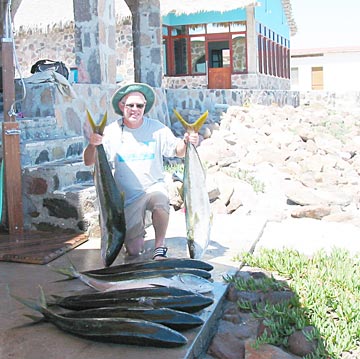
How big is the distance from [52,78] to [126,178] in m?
3.26

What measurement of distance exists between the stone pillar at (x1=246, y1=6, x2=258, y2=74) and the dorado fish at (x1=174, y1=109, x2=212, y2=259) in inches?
595

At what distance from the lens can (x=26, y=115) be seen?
7.14 m

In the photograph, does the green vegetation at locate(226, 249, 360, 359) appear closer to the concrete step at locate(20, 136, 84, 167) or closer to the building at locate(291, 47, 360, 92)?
the concrete step at locate(20, 136, 84, 167)

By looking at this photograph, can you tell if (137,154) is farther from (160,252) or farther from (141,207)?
(160,252)

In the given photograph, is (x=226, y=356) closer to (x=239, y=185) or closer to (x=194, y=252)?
(x=194, y=252)

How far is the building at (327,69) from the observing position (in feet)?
110

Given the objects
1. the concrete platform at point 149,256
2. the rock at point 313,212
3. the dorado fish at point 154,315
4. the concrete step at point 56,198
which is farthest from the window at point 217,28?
the dorado fish at point 154,315

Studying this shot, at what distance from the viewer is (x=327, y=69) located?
3397cm

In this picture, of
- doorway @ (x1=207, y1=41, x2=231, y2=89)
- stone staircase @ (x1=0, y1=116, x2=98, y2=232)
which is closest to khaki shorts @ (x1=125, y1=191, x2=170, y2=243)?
stone staircase @ (x1=0, y1=116, x2=98, y2=232)

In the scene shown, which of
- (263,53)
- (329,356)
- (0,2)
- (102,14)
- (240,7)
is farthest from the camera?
(263,53)

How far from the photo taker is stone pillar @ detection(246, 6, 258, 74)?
18766 mm

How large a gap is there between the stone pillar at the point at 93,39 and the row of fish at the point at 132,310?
17.9 feet

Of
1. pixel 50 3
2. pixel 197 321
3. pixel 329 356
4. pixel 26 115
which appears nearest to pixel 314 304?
pixel 329 356

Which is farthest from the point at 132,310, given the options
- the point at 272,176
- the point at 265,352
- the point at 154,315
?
the point at 272,176
